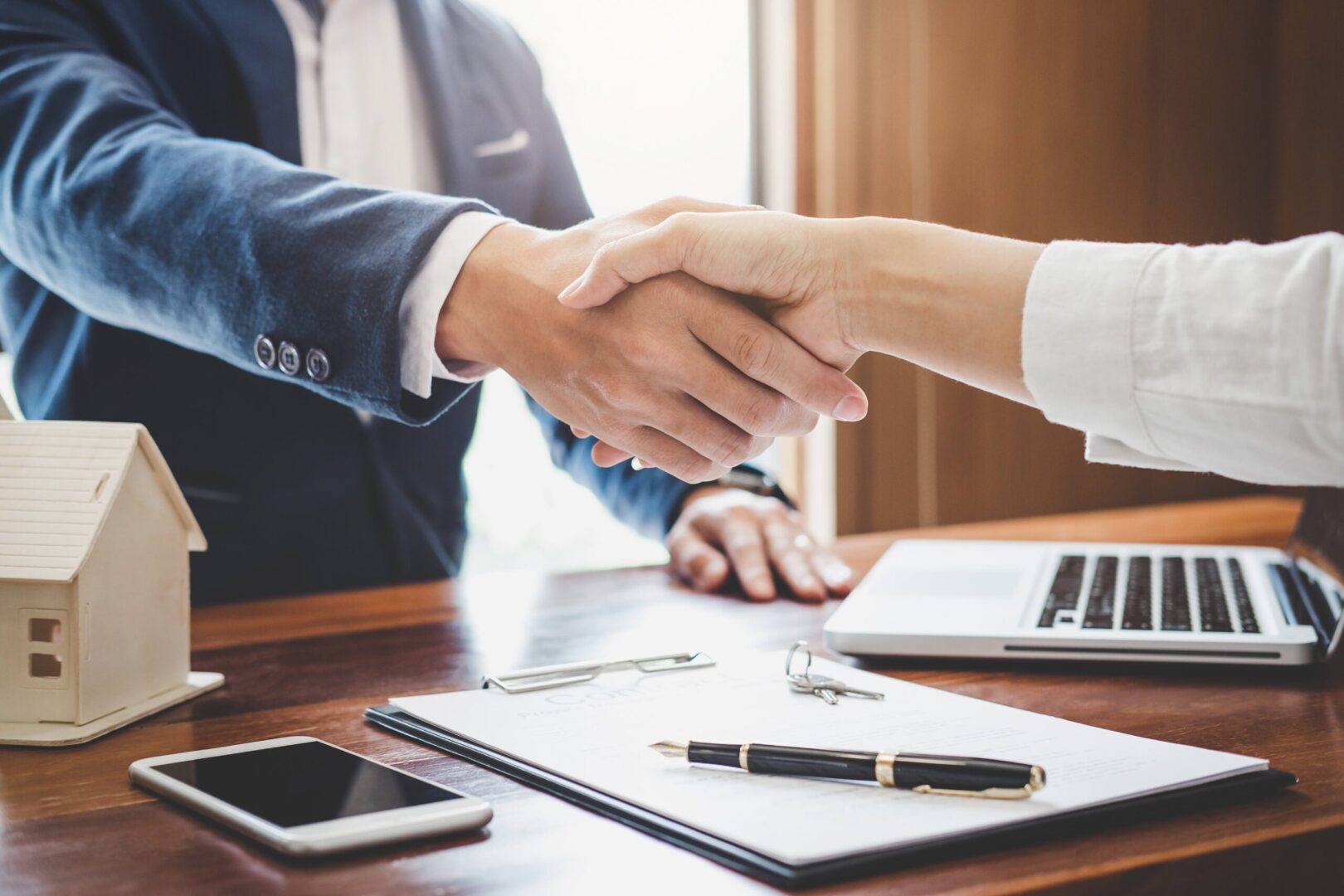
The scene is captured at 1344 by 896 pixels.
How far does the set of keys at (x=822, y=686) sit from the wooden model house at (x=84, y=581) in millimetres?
383

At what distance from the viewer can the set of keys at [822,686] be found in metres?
0.69

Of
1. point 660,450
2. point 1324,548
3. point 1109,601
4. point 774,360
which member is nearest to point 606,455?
point 660,450

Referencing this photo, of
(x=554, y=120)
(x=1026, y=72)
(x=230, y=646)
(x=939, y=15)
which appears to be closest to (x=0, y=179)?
(x=230, y=646)

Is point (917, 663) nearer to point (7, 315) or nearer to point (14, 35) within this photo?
point (14, 35)

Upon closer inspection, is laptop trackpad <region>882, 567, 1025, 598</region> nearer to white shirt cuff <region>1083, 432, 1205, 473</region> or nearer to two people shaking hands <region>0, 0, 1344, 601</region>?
two people shaking hands <region>0, 0, 1344, 601</region>

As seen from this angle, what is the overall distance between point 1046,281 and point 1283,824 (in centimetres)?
32

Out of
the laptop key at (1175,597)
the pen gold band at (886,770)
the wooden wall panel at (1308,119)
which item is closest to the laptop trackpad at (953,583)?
the laptop key at (1175,597)

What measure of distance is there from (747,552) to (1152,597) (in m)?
0.38

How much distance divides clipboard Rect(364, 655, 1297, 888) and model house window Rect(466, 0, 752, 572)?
2.09 m

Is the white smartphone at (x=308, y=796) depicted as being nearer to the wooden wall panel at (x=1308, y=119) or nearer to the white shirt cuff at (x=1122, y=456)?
the white shirt cuff at (x=1122, y=456)

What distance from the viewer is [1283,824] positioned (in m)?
0.49

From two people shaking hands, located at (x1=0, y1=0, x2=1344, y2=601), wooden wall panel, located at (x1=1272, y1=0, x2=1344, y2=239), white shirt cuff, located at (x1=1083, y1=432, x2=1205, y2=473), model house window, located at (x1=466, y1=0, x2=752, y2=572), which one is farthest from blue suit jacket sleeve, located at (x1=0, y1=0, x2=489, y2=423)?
wooden wall panel, located at (x1=1272, y1=0, x2=1344, y2=239)

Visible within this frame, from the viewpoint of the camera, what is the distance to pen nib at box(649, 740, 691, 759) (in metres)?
0.56

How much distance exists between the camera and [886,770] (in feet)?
1.68
